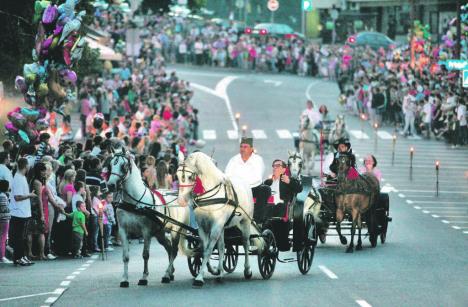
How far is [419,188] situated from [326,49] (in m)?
39.5

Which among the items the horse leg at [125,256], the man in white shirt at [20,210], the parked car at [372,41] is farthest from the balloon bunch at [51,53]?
the parked car at [372,41]

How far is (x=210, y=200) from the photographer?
2141cm

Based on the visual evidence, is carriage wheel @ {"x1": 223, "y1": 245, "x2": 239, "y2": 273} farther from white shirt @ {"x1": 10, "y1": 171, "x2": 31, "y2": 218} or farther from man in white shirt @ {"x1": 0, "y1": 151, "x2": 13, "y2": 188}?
man in white shirt @ {"x1": 0, "y1": 151, "x2": 13, "y2": 188}

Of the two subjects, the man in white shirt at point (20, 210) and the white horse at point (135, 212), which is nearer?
the white horse at point (135, 212)

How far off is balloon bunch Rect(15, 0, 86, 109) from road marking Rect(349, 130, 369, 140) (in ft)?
84.7

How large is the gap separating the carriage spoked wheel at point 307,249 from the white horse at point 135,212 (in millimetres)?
2135

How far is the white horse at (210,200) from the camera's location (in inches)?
830

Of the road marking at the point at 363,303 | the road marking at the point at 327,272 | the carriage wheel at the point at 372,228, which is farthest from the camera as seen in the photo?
the carriage wheel at the point at 372,228

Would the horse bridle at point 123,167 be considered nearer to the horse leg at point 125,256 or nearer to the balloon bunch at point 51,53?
the horse leg at point 125,256

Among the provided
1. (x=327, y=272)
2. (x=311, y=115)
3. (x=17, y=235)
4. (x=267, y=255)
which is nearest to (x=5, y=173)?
(x=17, y=235)

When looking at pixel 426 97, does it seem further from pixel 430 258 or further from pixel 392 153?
pixel 430 258

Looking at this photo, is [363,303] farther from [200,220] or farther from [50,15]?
[50,15]

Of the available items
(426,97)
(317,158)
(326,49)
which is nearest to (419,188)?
(317,158)

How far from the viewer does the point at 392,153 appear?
51.0 m
